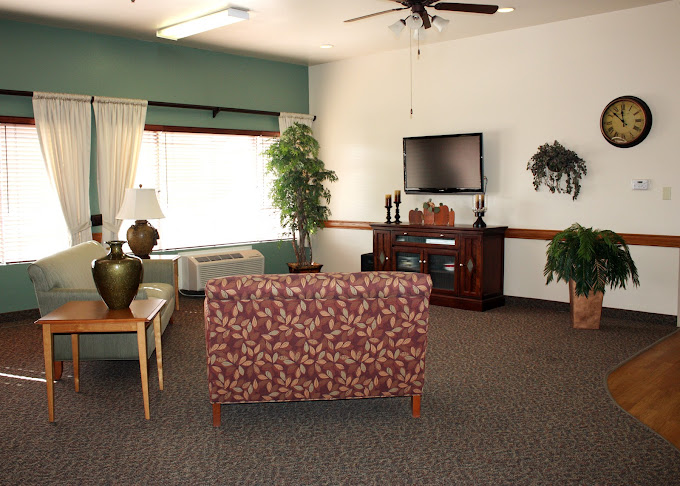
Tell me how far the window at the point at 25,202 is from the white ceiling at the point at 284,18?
45.6 inches

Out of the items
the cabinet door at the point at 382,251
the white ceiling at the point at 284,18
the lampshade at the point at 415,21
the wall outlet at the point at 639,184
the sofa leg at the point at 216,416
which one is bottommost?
the sofa leg at the point at 216,416

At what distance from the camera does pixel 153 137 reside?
6934mm

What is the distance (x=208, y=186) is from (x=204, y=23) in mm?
2237

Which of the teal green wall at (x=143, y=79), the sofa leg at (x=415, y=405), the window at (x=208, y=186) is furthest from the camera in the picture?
the window at (x=208, y=186)

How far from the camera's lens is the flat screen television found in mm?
6656

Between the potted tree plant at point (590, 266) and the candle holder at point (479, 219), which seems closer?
the potted tree plant at point (590, 266)

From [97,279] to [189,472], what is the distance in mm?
1333

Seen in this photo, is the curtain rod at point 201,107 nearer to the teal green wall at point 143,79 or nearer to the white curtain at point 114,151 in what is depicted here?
the teal green wall at point 143,79

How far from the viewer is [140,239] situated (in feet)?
19.7

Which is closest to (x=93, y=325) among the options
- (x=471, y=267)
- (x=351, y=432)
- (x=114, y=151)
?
(x=351, y=432)

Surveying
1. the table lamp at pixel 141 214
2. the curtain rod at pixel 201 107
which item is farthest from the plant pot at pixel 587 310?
the curtain rod at pixel 201 107

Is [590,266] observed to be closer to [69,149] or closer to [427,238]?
[427,238]

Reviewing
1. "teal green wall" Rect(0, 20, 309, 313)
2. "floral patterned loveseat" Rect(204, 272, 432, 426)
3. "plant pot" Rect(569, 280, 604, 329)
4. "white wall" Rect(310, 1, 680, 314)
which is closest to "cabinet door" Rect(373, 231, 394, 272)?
"white wall" Rect(310, 1, 680, 314)

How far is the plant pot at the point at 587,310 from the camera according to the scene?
5.41 metres
